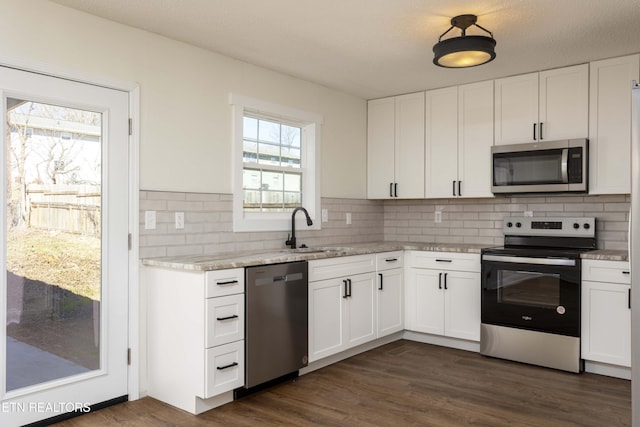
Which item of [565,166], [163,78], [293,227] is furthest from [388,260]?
[163,78]

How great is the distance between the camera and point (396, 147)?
5066 millimetres

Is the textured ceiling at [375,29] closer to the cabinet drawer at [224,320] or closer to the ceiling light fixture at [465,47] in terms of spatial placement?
the ceiling light fixture at [465,47]

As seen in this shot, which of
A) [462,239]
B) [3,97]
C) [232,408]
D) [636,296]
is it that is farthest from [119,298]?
[462,239]

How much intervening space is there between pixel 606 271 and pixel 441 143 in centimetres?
181

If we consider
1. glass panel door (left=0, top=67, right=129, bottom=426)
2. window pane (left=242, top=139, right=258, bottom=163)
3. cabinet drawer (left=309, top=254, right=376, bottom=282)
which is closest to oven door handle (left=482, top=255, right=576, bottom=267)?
cabinet drawer (left=309, top=254, right=376, bottom=282)

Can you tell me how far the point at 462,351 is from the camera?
14.3 feet

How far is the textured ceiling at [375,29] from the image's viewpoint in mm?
2934

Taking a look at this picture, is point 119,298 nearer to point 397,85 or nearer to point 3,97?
point 3,97

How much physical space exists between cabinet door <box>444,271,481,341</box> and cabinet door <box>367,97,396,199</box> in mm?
1187

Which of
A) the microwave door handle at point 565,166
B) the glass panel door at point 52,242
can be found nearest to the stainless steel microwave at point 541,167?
the microwave door handle at point 565,166

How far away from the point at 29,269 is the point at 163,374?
3.33 feet

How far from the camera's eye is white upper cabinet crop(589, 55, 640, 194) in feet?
12.5

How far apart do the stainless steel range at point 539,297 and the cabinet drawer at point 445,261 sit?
0.14 meters

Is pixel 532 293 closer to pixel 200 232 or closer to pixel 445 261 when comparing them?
pixel 445 261
